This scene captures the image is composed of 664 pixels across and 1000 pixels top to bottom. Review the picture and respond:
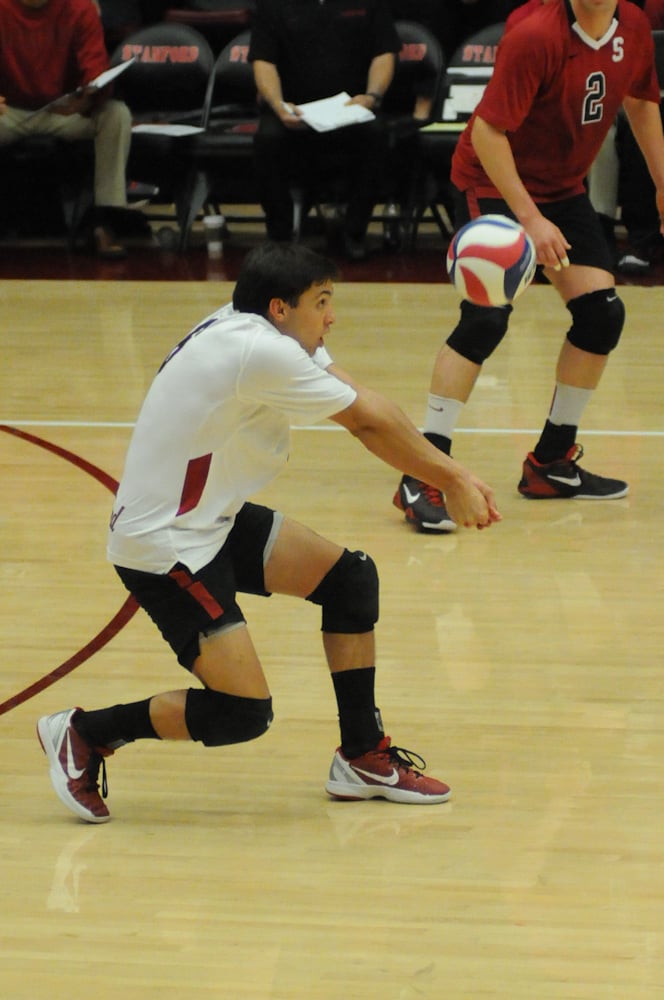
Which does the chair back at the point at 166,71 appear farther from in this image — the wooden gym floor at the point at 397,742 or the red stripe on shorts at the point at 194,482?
the red stripe on shorts at the point at 194,482

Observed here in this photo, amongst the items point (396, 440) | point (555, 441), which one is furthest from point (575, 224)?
point (396, 440)

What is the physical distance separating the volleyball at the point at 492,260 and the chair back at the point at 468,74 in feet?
16.5

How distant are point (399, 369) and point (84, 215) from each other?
409 cm

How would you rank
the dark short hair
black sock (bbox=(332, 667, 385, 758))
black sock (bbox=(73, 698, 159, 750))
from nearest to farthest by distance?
1. the dark short hair
2. black sock (bbox=(73, 698, 159, 750))
3. black sock (bbox=(332, 667, 385, 758))

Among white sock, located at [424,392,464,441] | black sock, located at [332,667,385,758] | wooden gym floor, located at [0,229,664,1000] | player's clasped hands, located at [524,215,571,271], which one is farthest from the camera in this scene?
white sock, located at [424,392,464,441]

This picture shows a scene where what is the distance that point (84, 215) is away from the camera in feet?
34.6

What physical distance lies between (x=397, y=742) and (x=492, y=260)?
1843 mm

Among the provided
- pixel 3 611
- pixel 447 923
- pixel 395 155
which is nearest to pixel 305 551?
pixel 447 923

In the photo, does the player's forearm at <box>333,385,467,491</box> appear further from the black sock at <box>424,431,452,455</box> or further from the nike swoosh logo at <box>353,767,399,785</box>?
the black sock at <box>424,431,452,455</box>

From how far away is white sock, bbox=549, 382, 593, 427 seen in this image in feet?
18.6

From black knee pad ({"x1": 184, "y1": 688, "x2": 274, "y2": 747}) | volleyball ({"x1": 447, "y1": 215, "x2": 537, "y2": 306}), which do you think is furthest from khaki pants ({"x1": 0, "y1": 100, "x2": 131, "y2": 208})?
black knee pad ({"x1": 184, "y1": 688, "x2": 274, "y2": 747})

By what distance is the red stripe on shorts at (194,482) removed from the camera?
330 cm

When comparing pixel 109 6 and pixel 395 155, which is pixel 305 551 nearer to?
pixel 395 155

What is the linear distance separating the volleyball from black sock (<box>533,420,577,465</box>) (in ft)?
2.54
